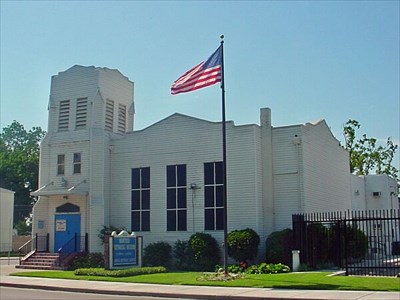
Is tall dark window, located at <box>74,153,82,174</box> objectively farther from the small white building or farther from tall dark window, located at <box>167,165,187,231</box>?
the small white building

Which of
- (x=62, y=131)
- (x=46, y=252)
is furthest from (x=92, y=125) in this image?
(x=46, y=252)

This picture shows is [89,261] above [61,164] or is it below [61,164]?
below

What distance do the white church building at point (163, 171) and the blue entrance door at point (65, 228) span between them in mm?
62

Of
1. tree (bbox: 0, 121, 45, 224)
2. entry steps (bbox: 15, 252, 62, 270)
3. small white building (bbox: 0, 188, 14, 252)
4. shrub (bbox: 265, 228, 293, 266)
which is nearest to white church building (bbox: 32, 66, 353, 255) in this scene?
entry steps (bbox: 15, 252, 62, 270)

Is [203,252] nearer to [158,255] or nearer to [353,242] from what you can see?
[158,255]

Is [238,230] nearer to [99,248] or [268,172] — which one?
[268,172]

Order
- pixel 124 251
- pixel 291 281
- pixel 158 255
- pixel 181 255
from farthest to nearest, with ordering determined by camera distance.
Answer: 1. pixel 158 255
2. pixel 181 255
3. pixel 124 251
4. pixel 291 281

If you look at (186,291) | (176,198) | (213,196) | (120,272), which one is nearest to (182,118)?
(176,198)

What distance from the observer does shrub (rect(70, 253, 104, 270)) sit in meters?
31.1

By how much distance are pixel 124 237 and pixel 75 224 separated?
679 cm

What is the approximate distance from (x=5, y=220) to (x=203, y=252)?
112 feet

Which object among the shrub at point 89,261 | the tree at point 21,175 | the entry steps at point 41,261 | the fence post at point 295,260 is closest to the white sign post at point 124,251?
the shrub at point 89,261

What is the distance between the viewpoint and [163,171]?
108 ft

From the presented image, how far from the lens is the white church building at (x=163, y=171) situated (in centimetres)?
3003
